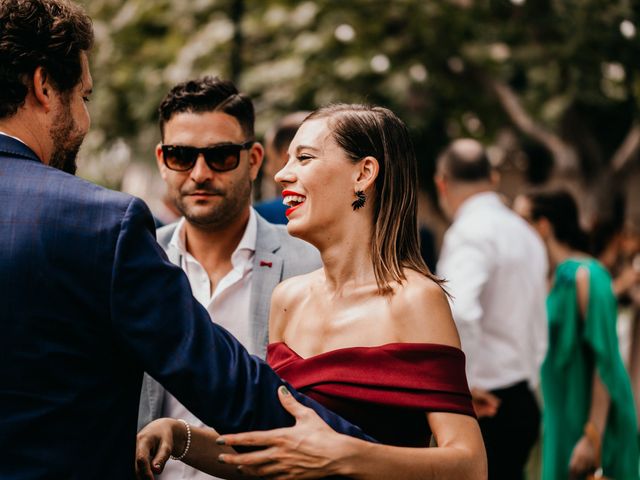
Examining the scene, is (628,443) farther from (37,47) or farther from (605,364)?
(37,47)

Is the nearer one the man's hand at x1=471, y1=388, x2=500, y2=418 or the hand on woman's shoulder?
the hand on woman's shoulder

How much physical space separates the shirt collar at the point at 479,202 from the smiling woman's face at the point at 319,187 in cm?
332

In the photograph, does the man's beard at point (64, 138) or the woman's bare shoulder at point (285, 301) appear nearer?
the man's beard at point (64, 138)

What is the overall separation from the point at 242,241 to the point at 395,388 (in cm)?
137

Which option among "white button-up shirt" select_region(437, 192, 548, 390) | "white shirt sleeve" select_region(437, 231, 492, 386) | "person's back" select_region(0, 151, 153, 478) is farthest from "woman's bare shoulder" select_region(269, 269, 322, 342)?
"white button-up shirt" select_region(437, 192, 548, 390)

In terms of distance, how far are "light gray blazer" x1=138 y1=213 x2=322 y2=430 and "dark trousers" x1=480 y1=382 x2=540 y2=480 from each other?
2374 millimetres

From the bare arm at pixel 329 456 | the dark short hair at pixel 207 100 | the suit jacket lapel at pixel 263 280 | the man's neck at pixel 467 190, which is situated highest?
the dark short hair at pixel 207 100

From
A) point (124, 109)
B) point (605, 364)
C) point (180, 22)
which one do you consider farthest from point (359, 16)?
point (605, 364)

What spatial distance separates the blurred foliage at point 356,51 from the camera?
12109mm

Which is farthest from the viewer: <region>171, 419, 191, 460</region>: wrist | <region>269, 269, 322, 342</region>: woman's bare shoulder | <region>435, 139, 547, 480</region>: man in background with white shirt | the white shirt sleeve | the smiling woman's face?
<region>435, 139, 547, 480</region>: man in background with white shirt

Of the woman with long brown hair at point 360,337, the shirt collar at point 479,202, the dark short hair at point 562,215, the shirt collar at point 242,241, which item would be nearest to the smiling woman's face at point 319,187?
the woman with long brown hair at point 360,337

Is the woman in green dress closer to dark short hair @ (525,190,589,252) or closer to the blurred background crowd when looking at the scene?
dark short hair @ (525,190,589,252)

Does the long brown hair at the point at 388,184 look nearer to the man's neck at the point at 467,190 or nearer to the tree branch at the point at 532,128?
the man's neck at the point at 467,190

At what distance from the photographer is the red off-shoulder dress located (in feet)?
8.68
